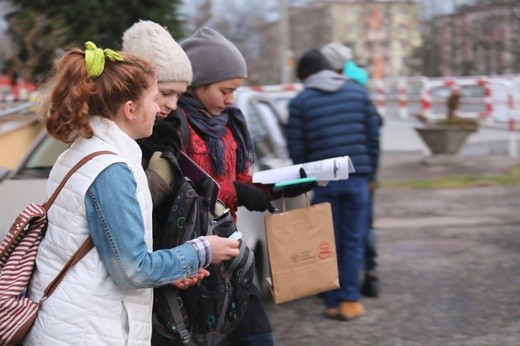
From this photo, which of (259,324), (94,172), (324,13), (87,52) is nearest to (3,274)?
(94,172)

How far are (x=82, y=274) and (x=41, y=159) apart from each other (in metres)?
3.45

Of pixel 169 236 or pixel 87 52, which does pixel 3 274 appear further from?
pixel 87 52

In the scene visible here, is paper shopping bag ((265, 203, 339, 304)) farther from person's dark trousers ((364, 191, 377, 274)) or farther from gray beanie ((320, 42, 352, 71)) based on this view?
person's dark trousers ((364, 191, 377, 274))

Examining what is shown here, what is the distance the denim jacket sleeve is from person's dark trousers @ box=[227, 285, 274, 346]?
101 centimetres

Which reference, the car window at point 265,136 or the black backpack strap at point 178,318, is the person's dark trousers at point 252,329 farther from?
the car window at point 265,136

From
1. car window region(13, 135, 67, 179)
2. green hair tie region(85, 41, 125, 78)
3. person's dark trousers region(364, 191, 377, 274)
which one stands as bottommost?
person's dark trousers region(364, 191, 377, 274)

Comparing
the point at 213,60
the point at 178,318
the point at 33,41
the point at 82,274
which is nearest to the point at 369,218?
the point at 213,60

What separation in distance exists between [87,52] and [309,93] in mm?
3206

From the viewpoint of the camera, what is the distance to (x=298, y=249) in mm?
3299

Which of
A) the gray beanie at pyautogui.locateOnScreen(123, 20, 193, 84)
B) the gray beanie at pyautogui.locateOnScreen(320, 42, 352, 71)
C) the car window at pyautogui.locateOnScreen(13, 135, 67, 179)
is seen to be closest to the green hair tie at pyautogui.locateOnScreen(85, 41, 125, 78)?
the gray beanie at pyautogui.locateOnScreen(123, 20, 193, 84)

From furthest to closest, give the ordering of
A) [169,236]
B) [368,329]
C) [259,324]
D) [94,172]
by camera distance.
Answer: [368,329] < [259,324] < [169,236] < [94,172]

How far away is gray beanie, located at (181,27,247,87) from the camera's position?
3186 mm

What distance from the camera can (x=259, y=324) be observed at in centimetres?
333

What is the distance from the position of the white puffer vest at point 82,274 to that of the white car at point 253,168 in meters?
2.34
